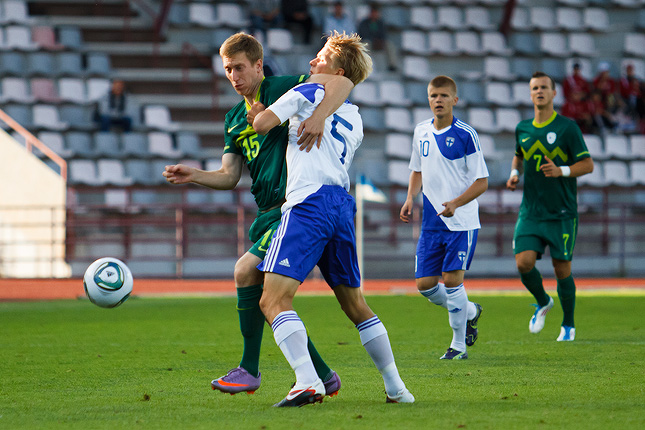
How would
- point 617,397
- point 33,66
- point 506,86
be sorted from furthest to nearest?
point 506,86 < point 33,66 < point 617,397

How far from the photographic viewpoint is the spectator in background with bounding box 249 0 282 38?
69.2 ft

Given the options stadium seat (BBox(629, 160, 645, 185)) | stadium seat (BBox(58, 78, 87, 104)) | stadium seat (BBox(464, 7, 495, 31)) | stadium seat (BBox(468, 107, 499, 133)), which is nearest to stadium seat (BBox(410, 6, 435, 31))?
stadium seat (BBox(464, 7, 495, 31))

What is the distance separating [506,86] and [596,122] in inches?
90.0

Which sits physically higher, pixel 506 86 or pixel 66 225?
pixel 506 86

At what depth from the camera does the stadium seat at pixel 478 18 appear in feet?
77.2

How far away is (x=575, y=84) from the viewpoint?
2073cm

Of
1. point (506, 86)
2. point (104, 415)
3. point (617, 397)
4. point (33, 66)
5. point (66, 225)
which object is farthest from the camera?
point (506, 86)

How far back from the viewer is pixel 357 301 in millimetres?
4727

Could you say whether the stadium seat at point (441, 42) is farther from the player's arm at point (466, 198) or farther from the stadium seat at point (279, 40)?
the player's arm at point (466, 198)

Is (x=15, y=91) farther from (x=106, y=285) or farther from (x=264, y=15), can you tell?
(x=106, y=285)

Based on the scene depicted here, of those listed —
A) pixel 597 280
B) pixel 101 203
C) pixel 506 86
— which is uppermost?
pixel 506 86

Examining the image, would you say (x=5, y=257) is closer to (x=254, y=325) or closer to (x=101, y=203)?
(x=101, y=203)

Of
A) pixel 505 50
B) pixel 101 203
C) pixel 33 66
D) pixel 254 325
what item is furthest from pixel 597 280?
pixel 254 325

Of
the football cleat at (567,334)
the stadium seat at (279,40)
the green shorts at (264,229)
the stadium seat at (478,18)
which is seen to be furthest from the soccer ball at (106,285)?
the stadium seat at (478,18)
